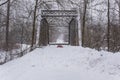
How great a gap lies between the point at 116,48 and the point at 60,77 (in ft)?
33.6

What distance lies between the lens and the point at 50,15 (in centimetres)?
2222

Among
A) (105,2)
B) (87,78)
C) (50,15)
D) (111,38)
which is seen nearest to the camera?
(87,78)

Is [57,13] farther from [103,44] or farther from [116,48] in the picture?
[116,48]

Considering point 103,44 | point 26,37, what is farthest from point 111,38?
point 26,37

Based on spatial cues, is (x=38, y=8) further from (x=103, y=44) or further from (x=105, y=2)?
(x=105, y=2)

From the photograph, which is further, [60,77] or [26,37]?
[26,37]

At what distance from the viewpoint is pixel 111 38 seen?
19078 millimetres

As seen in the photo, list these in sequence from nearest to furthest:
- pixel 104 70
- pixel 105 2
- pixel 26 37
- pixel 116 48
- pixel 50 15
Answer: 1. pixel 104 70
2. pixel 116 48
3. pixel 50 15
4. pixel 105 2
5. pixel 26 37

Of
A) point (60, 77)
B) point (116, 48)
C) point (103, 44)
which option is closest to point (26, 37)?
point (103, 44)

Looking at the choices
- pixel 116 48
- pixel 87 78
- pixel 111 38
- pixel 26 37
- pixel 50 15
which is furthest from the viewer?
pixel 26 37

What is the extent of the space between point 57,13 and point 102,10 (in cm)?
494

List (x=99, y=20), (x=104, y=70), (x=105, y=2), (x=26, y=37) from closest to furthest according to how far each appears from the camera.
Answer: (x=104, y=70), (x=105, y=2), (x=99, y=20), (x=26, y=37)

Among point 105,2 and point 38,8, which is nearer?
point 38,8

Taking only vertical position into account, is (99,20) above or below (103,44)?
above
